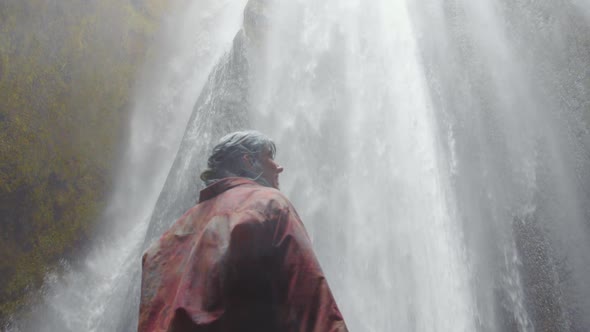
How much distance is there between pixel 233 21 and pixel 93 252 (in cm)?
541

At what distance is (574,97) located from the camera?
4.07m

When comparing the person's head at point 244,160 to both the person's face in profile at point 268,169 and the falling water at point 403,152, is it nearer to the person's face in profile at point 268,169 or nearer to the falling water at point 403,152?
the person's face in profile at point 268,169

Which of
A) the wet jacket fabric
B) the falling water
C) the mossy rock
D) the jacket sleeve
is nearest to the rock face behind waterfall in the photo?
the falling water

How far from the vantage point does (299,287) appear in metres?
1.16

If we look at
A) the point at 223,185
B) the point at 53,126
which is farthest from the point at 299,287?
the point at 53,126

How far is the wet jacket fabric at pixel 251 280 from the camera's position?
1139mm

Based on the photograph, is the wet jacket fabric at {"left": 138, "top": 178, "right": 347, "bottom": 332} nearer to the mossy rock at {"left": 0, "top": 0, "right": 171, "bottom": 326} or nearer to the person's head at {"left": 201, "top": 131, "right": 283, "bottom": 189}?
the person's head at {"left": 201, "top": 131, "right": 283, "bottom": 189}

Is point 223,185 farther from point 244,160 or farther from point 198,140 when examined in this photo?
point 198,140

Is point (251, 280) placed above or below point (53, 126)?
above

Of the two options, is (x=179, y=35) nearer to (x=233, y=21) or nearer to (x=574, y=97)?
(x=233, y=21)

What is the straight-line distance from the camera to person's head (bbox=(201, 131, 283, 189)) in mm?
1567

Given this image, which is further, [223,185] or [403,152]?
[403,152]

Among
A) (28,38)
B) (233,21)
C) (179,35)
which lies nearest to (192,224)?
(28,38)

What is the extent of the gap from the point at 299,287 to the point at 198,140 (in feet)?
17.7
